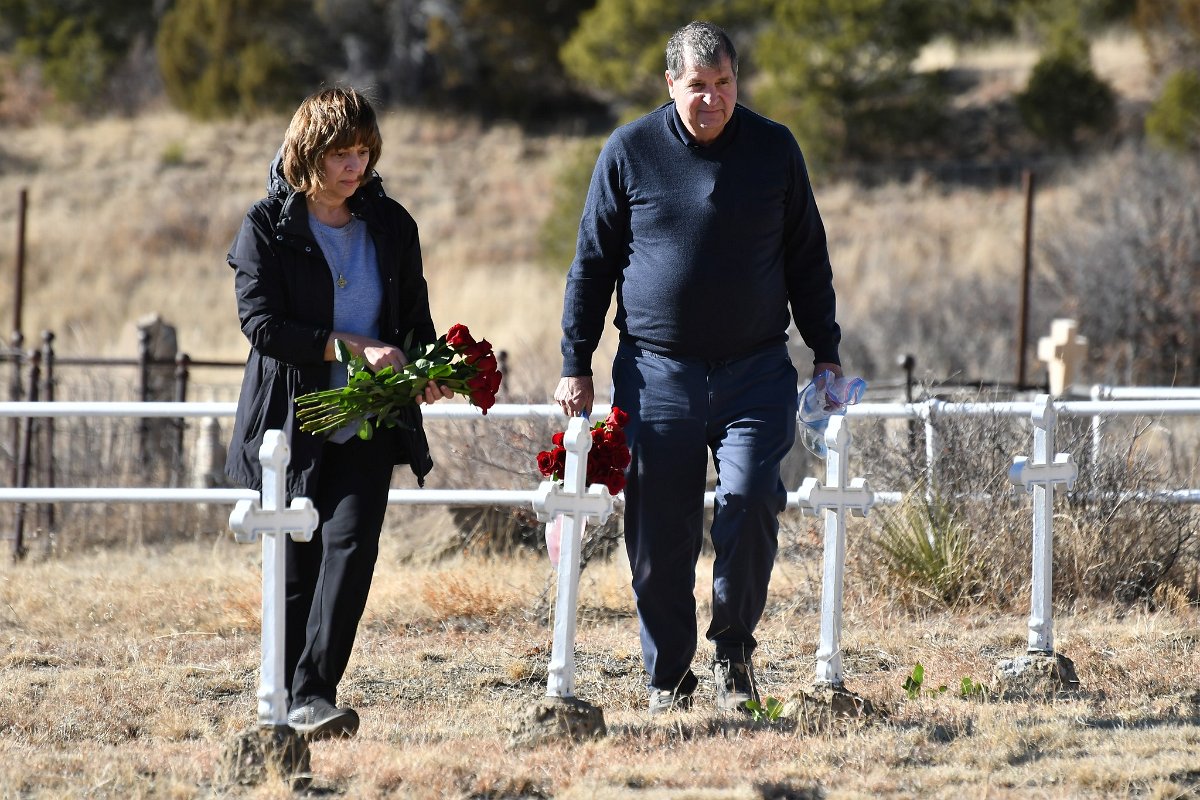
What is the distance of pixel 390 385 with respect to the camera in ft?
12.4

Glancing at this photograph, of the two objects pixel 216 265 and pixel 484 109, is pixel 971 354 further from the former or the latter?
pixel 484 109

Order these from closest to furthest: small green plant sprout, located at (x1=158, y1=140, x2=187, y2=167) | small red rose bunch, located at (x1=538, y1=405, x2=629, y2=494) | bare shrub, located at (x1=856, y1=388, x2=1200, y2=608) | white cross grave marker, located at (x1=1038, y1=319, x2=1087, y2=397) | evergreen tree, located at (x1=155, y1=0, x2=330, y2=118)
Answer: small red rose bunch, located at (x1=538, y1=405, x2=629, y2=494) < bare shrub, located at (x1=856, y1=388, x2=1200, y2=608) < white cross grave marker, located at (x1=1038, y1=319, x2=1087, y2=397) < small green plant sprout, located at (x1=158, y1=140, x2=187, y2=167) < evergreen tree, located at (x1=155, y1=0, x2=330, y2=118)

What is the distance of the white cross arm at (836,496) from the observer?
3.95 meters

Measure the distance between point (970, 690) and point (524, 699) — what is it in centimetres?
135

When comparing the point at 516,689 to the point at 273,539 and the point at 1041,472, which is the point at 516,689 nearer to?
the point at 273,539

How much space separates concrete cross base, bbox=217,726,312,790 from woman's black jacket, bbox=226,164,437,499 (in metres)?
0.71

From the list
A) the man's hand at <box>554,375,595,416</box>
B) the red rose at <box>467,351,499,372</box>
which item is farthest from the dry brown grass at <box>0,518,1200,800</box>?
the red rose at <box>467,351,499,372</box>

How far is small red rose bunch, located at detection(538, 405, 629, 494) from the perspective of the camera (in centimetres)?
402

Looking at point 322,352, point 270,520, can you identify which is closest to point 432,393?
point 322,352

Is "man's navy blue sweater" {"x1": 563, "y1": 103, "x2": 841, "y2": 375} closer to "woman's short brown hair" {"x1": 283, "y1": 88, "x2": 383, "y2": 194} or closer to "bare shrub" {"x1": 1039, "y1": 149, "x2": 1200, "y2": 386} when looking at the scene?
"woman's short brown hair" {"x1": 283, "y1": 88, "x2": 383, "y2": 194}

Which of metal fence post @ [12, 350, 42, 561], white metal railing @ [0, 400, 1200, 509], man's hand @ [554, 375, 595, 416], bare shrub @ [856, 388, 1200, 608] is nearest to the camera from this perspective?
man's hand @ [554, 375, 595, 416]

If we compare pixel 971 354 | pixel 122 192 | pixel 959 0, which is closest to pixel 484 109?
pixel 122 192

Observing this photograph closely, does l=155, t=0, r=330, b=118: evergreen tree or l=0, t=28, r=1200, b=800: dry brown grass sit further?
l=155, t=0, r=330, b=118: evergreen tree

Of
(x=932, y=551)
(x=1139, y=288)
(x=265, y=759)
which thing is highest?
(x=1139, y=288)
